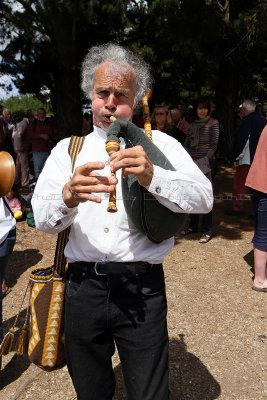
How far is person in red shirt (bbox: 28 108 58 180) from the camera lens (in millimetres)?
8320

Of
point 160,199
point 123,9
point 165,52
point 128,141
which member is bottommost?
point 160,199

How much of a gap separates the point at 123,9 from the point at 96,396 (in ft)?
20.2

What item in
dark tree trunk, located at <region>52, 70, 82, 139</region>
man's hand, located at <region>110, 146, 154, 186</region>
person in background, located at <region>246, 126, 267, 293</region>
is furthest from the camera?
dark tree trunk, located at <region>52, 70, 82, 139</region>

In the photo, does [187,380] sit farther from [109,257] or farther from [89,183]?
[89,183]

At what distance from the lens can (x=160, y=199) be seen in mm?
1336

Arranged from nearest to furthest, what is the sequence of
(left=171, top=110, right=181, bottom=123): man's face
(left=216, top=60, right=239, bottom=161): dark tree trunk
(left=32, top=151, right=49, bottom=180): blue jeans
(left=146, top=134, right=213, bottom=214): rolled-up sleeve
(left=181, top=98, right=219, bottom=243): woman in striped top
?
(left=146, top=134, right=213, bottom=214): rolled-up sleeve
(left=181, top=98, right=219, bottom=243): woman in striped top
(left=171, top=110, right=181, bottom=123): man's face
(left=32, top=151, right=49, bottom=180): blue jeans
(left=216, top=60, right=239, bottom=161): dark tree trunk

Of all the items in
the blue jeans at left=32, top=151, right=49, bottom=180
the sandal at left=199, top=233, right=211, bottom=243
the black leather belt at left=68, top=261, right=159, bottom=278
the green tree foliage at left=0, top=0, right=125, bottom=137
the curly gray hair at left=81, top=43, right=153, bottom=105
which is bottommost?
the sandal at left=199, top=233, right=211, bottom=243

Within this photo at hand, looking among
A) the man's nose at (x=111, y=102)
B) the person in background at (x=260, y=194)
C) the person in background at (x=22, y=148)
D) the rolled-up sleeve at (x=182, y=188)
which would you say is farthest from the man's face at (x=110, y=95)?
the person in background at (x=22, y=148)

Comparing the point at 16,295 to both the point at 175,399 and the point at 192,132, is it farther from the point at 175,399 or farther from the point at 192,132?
the point at 192,132

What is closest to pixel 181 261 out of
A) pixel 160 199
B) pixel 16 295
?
pixel 16 295

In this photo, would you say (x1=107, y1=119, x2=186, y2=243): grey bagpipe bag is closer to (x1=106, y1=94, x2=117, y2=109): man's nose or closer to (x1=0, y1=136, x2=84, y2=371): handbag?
(x1=106, y1=94, x2=117, y2=109): man's nose

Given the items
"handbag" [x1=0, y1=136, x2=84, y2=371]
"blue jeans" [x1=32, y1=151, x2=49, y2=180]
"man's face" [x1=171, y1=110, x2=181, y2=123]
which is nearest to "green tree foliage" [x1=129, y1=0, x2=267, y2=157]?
"man's face" [x1=171, y1=110, x2=181, y2=123]

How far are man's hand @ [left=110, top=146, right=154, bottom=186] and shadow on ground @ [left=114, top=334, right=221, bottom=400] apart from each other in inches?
79.4

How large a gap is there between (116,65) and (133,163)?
1.91 feet
